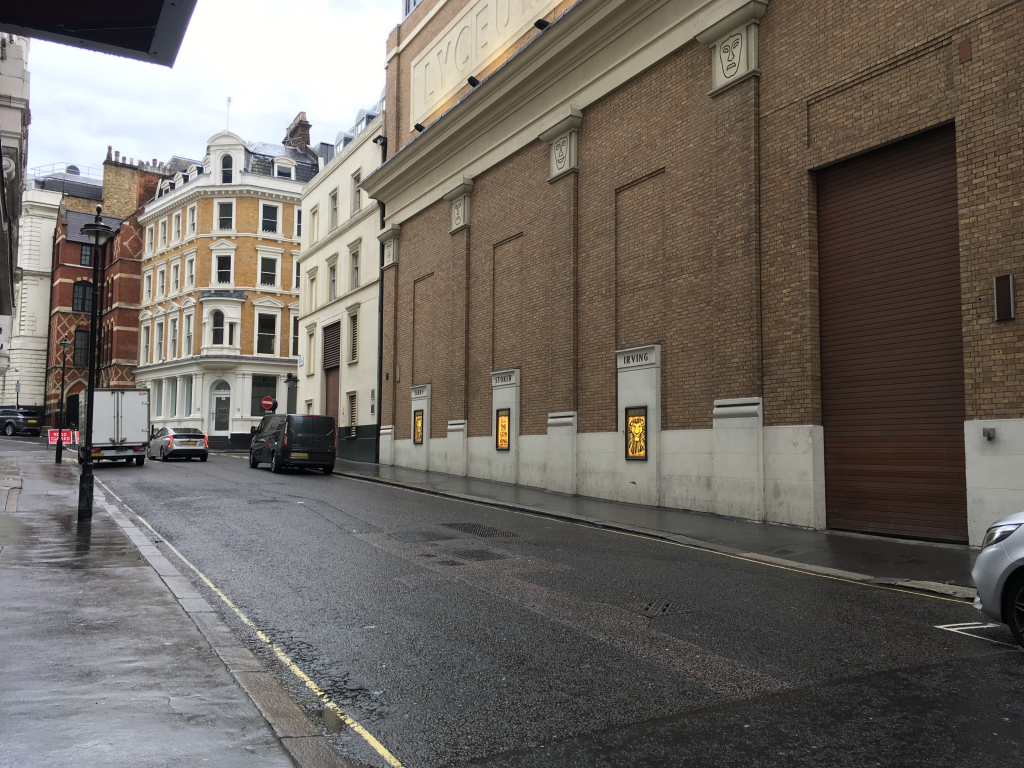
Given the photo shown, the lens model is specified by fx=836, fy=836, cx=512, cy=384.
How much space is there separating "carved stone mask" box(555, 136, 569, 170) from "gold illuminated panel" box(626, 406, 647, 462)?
6.81 metres

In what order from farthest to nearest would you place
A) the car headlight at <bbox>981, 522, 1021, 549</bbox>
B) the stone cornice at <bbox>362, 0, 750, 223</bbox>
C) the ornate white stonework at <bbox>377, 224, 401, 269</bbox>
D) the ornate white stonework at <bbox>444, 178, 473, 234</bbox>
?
the ornate white stonework at <bbox>377, 224, 401, 269</bbox>, the ornate white stonework at <bbox>444, 178, 473, 234</bbox>, the stone cornice at <bbox>362, 0, 750, 223</bbox>, the car headlight at <bbox>981, 522, 1021, 549</bbox>

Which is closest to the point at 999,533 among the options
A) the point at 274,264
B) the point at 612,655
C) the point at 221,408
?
the point at 612,655

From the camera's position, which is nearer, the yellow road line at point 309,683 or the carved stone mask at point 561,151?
the yellow road line at point 309,683

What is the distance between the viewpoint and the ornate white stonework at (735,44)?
50.5 feet

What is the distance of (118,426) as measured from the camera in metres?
28.0

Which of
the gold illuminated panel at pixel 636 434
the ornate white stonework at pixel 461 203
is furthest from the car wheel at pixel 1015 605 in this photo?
the ornate white stonework at pixel 461 203

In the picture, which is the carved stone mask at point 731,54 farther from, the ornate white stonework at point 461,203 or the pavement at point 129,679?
the pavement at point 129,679

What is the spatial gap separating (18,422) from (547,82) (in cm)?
5098

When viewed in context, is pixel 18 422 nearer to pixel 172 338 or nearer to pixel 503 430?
pixel 172 338

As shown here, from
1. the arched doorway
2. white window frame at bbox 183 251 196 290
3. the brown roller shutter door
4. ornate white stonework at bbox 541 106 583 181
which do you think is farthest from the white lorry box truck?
white window frame at bbox 183 251 196 290

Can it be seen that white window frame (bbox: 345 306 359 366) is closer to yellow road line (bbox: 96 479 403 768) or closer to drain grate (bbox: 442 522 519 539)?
drain grate (bbox: 442 522 519 539)

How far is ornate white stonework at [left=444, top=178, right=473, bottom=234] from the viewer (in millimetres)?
25391

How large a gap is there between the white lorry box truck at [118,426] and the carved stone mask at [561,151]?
54.9ft

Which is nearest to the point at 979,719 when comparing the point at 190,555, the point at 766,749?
the point at 766,749
